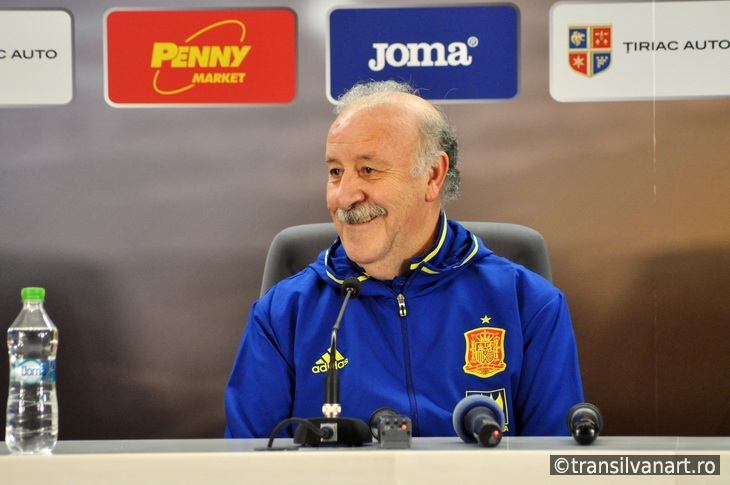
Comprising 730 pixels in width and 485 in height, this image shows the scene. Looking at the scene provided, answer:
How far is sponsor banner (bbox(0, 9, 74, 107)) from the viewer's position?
275cm

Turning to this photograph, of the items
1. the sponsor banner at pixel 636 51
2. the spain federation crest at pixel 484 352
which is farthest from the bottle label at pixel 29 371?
the sponsor banner at pixel 636 51

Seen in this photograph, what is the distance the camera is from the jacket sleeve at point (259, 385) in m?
2.05

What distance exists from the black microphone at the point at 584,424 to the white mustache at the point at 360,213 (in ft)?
3.11

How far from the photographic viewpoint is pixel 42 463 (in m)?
1.11

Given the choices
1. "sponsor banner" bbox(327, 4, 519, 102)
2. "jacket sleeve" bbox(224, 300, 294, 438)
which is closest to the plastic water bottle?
"jacket sleeve" bbox(224, 300, 294, 438)

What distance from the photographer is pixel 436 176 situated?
2.28 metres

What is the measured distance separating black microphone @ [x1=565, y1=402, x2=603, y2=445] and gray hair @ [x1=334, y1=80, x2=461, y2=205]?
1017 millimetres

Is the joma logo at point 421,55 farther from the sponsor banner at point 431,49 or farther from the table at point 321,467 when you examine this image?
the table at point 321,467

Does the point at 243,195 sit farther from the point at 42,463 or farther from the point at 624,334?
the point at 42,463

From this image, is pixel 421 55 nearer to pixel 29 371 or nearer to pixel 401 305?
pixel 401 305

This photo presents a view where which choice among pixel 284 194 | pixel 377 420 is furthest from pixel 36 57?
pixel 377 420

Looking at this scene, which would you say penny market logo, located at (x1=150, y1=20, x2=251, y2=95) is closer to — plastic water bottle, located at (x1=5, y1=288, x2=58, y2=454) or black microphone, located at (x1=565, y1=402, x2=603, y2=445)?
plastic water bottle, located at (x1=5, y1=288, x2=58, y2=454)

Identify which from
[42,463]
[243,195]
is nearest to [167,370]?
[243,195]

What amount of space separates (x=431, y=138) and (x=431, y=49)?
0.59 metres
